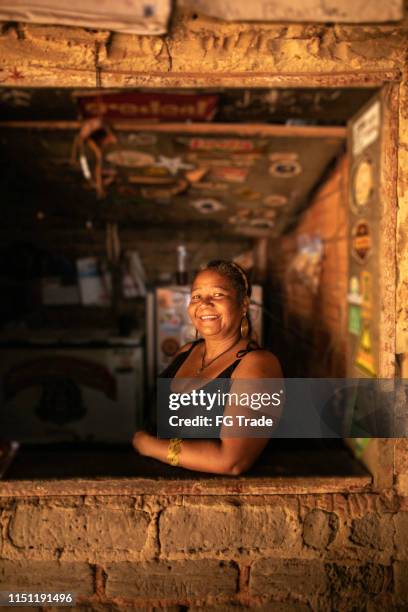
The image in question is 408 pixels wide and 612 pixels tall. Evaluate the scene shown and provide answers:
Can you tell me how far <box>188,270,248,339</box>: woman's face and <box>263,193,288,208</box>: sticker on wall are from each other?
2109 millimetres

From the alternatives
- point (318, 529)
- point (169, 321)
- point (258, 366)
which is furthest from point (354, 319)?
point (169, 321)

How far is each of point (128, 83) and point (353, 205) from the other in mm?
1389

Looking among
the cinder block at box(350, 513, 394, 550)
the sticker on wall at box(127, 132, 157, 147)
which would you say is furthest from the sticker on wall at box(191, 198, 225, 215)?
the cinder block at box(350, 513, 394, 550)

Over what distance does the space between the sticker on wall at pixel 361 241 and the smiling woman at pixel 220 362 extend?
0.67 metres

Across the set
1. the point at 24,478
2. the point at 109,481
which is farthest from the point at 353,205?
the point at 24,478

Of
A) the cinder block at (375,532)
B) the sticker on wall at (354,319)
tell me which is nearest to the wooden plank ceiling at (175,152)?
the sticker on wall at (354,319)

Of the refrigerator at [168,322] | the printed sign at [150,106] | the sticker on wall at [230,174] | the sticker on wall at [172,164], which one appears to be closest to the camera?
the printed sign at [150,106]

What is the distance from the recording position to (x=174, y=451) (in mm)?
1876

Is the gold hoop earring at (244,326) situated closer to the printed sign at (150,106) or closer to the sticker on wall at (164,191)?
the printed sign at (150,106)

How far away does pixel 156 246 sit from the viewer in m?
5.18

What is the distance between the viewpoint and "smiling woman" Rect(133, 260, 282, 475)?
184 cm

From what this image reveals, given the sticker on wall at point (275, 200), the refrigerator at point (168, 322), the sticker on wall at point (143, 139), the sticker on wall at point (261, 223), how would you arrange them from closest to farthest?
the sticker on wall at point (143, 139) < the refrigerator at point (168, 322) < the sticker on wall at point (275, 200) < the sticker on wall at point (261, 223)

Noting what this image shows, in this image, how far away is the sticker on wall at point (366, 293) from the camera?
2.18 meters

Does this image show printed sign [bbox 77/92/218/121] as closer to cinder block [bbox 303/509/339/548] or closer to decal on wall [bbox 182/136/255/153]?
decal on wall [bbox 182/136/255/153]
